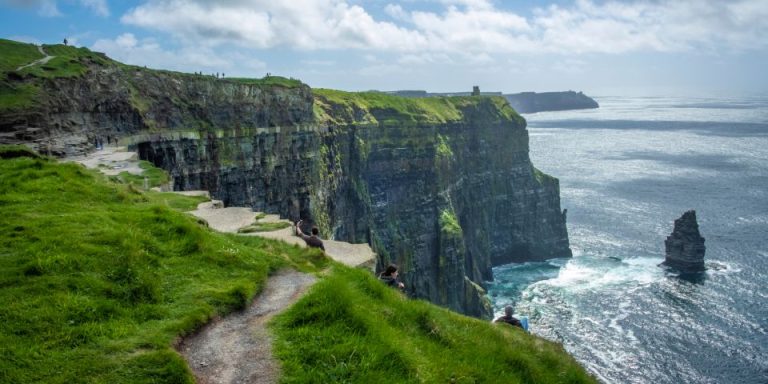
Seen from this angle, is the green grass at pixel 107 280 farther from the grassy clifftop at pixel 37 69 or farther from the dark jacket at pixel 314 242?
the grassy clifftop at pixel 37 69

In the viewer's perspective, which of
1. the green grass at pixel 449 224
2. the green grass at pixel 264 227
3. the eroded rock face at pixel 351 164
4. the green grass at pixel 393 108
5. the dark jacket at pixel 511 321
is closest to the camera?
the dark jacket at pixel 511 321

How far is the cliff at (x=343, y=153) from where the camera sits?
44.8 meters

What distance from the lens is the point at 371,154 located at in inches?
3531

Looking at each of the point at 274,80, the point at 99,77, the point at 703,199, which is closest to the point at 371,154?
the point at 274,80

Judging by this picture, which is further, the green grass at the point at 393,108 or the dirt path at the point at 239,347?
the green grass at the point at 393,108

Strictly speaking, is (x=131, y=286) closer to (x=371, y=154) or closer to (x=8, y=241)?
(x=8, y=241)

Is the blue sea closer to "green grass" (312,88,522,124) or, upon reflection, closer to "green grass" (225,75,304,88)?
"green grass" (312,88,522,124)

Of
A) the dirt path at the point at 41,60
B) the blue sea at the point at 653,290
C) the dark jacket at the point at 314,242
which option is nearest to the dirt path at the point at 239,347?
the dark jacket at the point at 314,242

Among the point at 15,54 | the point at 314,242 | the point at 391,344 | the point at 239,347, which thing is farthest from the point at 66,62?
the point at 391,344

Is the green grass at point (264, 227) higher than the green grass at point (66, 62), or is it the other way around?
the green grass at point (66, 62)

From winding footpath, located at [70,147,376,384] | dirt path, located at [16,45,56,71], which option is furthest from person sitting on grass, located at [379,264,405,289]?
dirt path, located at [16,45,56,71]

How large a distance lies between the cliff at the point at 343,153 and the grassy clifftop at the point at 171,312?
85.3 feet

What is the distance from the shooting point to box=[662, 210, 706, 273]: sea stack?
101688 mm

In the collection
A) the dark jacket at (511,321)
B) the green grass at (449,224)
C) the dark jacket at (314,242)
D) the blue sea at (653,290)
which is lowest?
the blue sea at (653,290)
